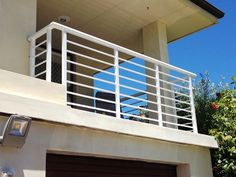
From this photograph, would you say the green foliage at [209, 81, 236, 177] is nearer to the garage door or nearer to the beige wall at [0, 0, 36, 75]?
the garage door

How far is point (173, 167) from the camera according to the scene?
8234 millimetres

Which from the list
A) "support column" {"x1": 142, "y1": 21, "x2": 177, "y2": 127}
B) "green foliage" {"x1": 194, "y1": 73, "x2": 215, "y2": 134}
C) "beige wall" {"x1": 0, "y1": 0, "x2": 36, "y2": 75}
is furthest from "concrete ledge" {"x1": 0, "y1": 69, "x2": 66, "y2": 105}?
"green foliage" {"x1": 194, "y1": 73, "x2": 215, "y2": 134}

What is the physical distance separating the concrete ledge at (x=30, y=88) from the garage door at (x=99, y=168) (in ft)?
2.99

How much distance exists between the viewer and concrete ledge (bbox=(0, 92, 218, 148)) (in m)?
5.20

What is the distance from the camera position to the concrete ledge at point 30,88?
5321 mm

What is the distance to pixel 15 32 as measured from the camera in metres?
6.73

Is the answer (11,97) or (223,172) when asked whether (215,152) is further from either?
(11,97)

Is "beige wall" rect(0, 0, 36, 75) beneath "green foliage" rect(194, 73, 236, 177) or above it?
above

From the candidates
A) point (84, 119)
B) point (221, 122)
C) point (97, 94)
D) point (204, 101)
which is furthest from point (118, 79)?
point (204, 101)

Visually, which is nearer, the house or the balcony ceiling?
the house

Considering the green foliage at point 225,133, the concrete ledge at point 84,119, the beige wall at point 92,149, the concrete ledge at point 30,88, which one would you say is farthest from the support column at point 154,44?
the concrete ledge at point 30,88

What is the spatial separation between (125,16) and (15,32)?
365 centimetres

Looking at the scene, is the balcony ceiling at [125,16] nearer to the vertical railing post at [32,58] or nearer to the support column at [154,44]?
the support column at [154,44]

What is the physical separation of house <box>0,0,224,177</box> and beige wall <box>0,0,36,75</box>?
0.06 feet
